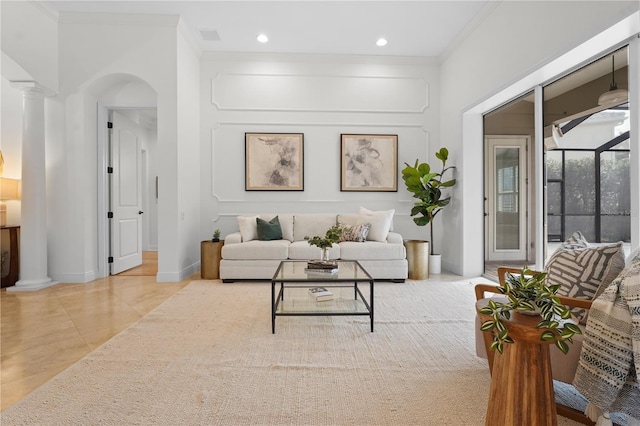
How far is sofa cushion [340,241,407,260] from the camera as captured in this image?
4645 millimetres

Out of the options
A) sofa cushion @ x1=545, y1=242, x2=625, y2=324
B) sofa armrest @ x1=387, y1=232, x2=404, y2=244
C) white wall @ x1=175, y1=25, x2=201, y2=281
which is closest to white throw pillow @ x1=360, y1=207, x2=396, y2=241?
sofa armrest @ x1=387, y1=232, x2=404, y2=244

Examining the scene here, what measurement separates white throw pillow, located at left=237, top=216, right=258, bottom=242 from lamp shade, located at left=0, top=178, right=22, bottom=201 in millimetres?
2751

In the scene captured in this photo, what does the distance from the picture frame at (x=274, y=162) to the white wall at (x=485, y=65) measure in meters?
2.42

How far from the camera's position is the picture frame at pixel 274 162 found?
561cm

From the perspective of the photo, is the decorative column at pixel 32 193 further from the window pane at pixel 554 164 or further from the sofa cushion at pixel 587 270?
the window pane at pixel 554 164

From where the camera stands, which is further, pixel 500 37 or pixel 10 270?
pixel 10 270

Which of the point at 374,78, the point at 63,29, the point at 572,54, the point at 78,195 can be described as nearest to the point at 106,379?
the point at 78,195

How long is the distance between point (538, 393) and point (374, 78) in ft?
17.4

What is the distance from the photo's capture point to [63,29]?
4555 mm

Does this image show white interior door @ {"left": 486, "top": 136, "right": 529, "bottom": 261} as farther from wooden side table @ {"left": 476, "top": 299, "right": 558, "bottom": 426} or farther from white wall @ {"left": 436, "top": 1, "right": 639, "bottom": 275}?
wooden side table @ {"left": 476, "top": 299, "right": 558, "bottom": 426}

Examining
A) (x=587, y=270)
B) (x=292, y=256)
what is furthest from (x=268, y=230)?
(x=587, y=270)

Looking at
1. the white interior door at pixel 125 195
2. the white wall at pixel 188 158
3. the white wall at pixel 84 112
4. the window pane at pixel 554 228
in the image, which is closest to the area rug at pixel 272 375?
the window pane at pixel 554 228

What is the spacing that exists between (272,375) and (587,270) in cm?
183

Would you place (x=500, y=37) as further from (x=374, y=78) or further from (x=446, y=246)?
(x=446, y=246)
